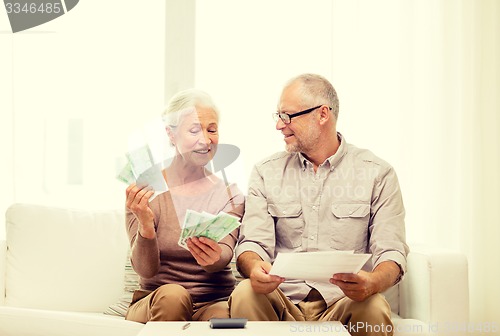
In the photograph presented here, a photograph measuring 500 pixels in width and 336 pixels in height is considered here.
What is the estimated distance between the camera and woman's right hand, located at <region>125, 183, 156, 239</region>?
234 centimetres

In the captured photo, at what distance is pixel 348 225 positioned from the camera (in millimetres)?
2547

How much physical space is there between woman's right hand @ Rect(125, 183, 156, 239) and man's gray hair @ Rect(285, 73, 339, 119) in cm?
68

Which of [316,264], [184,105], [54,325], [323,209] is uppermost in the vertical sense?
[184,105]

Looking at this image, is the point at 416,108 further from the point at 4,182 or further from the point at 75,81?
the point at 4,182

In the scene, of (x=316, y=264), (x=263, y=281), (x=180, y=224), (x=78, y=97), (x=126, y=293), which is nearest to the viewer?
(x=316, y=264)

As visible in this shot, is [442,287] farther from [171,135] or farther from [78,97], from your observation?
[78,97]

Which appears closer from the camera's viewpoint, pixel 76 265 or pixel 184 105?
pixel 184 105

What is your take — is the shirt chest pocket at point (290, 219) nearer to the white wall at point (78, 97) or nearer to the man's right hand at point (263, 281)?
the man's right hand at point (263, 281)

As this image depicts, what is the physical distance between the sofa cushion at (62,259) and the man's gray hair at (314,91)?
0.94m

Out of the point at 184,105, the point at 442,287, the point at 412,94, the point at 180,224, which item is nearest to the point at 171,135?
the point at 184,105

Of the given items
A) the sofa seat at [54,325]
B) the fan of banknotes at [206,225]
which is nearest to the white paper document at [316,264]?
the fan of banknotes at [206,225]

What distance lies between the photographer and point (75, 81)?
358cm

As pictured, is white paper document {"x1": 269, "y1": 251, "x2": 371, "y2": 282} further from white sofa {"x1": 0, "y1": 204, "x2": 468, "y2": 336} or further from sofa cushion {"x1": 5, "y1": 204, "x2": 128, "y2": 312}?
sofa cushion {"x1": 5, "y1": 204, "x2": 128, "y2": 312}

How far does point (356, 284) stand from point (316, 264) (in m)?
0.26
